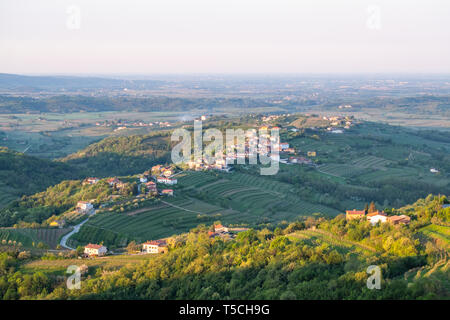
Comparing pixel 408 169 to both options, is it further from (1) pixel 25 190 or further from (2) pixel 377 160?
(1) pixel 25 190

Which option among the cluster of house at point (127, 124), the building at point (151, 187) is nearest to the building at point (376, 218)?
the building at point (151, 187)

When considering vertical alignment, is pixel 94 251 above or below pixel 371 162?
above

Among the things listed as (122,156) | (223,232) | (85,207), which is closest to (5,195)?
(85,207)

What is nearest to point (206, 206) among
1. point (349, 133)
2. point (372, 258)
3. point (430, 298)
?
point (372, 258)

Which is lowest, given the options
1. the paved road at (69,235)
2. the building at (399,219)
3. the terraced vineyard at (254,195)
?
the terraced vineyard at (254,195)

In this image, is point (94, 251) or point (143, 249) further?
point (143, 249)

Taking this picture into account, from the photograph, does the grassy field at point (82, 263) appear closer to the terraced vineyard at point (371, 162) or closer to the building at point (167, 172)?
the building at point (167, 172)

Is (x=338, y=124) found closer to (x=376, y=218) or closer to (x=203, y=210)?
(x=203, y=210)
